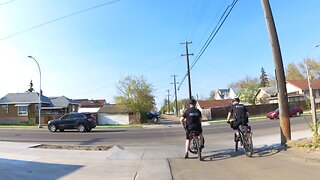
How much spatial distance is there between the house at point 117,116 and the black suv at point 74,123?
20.6 m

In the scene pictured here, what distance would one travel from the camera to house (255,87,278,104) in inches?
2805

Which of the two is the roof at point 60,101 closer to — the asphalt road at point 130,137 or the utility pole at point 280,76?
the asphalt road at point 130,137

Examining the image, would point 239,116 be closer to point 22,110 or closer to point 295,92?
point 22,110

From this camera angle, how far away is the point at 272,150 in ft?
31.7

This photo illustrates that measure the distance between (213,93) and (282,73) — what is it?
11873 cm

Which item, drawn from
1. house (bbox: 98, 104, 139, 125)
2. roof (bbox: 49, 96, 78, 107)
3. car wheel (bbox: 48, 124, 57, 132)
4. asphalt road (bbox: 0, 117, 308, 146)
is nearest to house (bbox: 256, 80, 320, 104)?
house (bbox: 98, 104, 139, 125)

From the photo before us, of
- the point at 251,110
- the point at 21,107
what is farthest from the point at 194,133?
the point at 21,107

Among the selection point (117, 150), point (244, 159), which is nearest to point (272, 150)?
point (244, 159)

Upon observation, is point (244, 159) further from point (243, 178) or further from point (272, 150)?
point (243, 178)

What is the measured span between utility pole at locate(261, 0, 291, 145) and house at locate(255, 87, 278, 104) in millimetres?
62724

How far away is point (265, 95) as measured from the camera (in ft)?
241

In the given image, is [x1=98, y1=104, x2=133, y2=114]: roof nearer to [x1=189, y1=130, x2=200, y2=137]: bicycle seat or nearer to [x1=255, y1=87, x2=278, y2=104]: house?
[x1=255, y1=87, x2=278, y2=104]: house

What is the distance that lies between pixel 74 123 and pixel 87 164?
1890 cm

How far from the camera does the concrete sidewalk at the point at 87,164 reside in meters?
7.43
